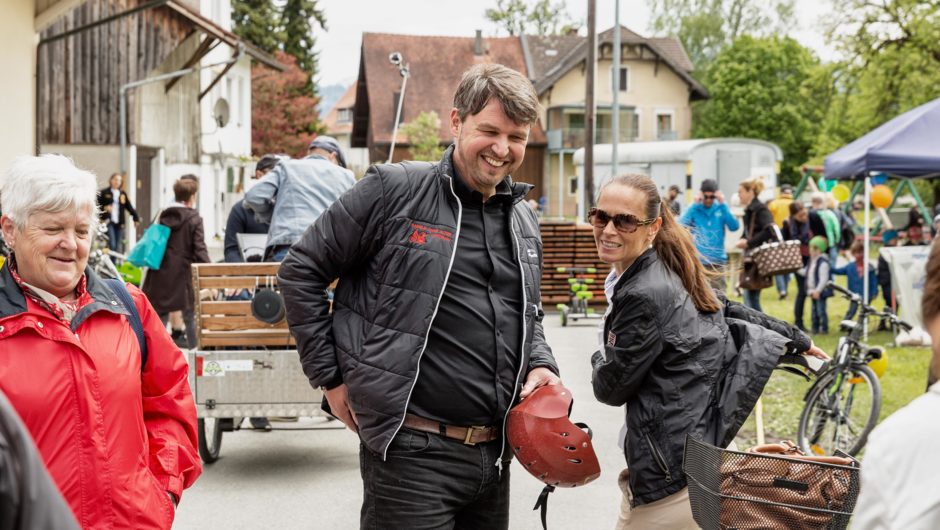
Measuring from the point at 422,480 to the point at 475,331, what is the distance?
48 cm

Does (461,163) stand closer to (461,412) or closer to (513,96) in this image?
(513,96)

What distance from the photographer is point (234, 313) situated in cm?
813

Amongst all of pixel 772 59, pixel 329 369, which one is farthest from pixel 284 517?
pixel 772 59

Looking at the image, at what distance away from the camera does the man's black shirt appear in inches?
154

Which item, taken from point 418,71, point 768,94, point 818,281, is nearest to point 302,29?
point 418,71

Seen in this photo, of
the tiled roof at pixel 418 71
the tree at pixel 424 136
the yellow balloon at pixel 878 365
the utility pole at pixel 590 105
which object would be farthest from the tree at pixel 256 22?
the yellow balloon at pixel 878 365

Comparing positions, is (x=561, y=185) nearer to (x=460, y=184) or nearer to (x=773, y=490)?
(x=460, y=184)

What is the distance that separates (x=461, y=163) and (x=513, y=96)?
0.28m

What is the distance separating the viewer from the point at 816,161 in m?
72.2

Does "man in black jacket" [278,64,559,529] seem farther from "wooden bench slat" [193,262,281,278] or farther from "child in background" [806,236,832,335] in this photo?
"child in background" [806,236,832,335]

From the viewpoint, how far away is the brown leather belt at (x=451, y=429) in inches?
154

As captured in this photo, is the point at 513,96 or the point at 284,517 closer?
the point at 513,96

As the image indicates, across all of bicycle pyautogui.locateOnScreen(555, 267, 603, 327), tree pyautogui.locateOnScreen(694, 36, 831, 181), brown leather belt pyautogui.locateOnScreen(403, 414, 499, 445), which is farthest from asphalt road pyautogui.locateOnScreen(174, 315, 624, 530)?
tree pyautogui.locateOnScreen(694, 36, 831, 181)

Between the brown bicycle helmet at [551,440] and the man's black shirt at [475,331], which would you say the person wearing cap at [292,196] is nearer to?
the man's black shirt at [475,331]
